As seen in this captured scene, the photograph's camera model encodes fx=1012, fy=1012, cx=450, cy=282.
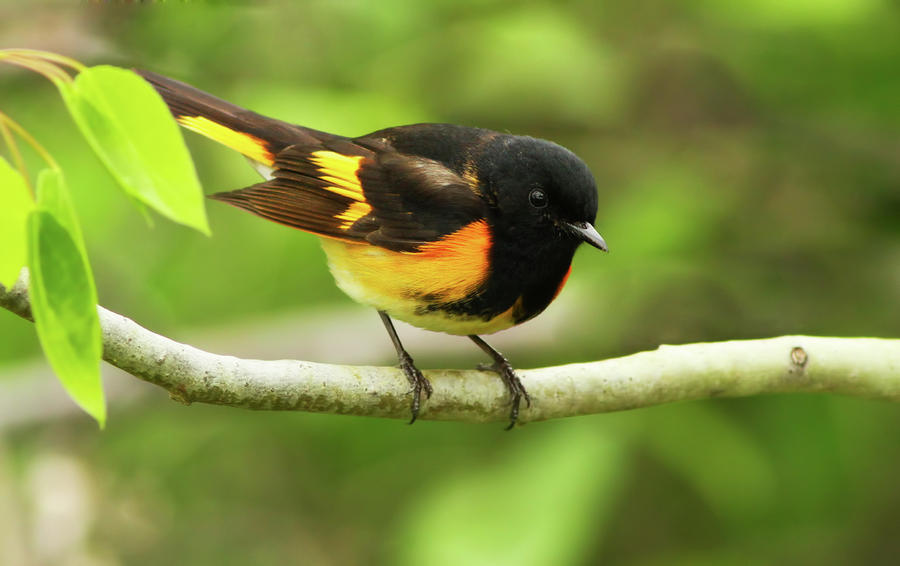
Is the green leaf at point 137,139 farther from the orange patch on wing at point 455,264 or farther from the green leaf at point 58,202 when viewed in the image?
the orange patch on wing at point 455,264

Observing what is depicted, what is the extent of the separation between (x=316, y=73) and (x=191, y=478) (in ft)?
6.56

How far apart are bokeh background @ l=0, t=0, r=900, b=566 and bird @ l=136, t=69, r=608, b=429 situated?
1.01 meters

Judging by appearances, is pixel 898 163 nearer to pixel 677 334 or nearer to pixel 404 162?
pixel 677 334

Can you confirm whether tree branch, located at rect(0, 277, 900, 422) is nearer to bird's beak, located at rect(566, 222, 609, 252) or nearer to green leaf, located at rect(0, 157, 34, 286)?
bird's beak, located at rect(566, 222, 609, 252)

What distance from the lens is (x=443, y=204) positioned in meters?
2.69

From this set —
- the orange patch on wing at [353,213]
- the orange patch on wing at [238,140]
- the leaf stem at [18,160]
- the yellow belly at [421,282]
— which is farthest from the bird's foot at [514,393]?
the leaf stem at [18,160]

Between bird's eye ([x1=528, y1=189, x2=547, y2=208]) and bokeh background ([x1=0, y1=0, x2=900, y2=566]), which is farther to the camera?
bokeh background ([x1=0, y1=0, x2=900, y2=566])

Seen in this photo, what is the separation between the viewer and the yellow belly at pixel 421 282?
259cm

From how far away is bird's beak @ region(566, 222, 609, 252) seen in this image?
8.63 ft

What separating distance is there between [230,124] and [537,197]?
36.9 inches

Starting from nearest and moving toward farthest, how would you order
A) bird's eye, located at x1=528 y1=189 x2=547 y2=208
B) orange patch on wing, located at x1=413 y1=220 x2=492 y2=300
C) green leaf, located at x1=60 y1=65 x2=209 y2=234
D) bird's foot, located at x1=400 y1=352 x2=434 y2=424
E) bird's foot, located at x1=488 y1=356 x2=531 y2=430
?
green leaf, located at x1=60 y1=65 x2=209 y2=234
bird's foot, located at x1=400 y1=352 x2=434 y2=424
bird's foot, located at x1=488 y1=356 x2=531 y2=430
orange patch on wing, located at x1=413 y1=220 x2=492 y2=300
bird's eye, located at x1=528 y1=189 x2=547 y2=208

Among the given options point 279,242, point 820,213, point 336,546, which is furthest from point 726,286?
point 336,546

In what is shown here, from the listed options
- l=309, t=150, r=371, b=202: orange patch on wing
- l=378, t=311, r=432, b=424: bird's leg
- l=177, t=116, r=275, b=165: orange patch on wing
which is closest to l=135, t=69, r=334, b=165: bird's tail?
l=177, t=116, r=275, b=165: orange patch on wing

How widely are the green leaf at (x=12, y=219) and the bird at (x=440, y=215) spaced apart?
4.72 ft
